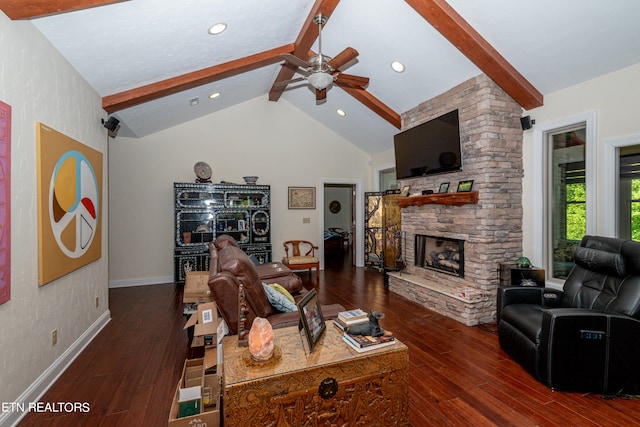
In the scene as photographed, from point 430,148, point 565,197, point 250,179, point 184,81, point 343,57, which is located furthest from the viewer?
point 250,179

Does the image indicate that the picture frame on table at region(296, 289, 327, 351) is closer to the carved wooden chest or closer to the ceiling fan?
the carved wooden chest

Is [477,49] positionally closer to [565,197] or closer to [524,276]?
[565,197]

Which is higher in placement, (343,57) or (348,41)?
(348,41)

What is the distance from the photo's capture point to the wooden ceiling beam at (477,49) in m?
3.04

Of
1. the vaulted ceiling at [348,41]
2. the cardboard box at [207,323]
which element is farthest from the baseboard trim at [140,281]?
the cardboard box at [207,323]

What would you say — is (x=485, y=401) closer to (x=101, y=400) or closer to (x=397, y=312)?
(x=397, y=312)

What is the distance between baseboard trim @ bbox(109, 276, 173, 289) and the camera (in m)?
5.42

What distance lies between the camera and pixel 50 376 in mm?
2393

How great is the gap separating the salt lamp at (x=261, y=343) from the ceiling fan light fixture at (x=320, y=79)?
267cm

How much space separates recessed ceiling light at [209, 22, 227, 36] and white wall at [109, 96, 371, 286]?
311cm

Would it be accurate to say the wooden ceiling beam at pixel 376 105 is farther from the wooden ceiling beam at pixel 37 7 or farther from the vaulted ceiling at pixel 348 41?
the wooden ceiling beam at pixel 37 7

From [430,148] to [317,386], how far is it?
3805 millimetres

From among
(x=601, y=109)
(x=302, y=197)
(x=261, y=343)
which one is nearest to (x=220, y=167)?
(x=302, y=197)

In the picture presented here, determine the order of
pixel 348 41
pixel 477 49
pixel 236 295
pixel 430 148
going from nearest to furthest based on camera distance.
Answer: pixel 236 295, pixel 477 49, pixel 348 41, pixel 430 148
